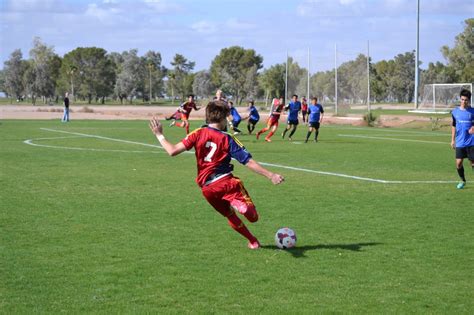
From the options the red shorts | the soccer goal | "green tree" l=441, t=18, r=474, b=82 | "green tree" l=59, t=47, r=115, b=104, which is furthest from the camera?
"green tree" l=59, t=47, r=115, b=104

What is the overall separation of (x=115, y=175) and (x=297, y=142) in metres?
14.7

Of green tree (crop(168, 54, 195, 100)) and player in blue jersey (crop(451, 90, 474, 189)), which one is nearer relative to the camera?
player in blue jersey (crop(451, 90, 474, 189))

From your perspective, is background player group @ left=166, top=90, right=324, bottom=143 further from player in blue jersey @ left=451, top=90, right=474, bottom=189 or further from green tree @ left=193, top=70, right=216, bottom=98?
green tree @ left=193, top=70, right=216, bottom=98

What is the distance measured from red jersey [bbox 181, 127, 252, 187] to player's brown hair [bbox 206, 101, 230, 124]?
0.36ft

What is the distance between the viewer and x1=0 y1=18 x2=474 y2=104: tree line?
109625mm

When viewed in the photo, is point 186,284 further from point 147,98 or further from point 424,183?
point 147,98

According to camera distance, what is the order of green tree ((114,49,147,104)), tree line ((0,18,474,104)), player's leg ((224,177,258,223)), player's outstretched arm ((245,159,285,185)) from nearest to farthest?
player's outstretched arm ((245,159,285,185)) → player's leg ((224,177,258,223)) → tree line ((0,18,474,104)) → green tree ((114,49,147,104))

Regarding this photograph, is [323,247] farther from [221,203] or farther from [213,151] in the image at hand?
[213,151]

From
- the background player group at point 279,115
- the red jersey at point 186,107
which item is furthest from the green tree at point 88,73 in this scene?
the red jersey at point 186,107

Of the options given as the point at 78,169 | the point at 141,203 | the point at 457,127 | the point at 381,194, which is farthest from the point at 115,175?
the point at 457,127

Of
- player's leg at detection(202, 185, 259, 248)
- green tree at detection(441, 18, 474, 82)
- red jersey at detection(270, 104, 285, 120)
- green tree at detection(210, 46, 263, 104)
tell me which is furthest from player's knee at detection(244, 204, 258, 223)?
green tree at detection(210, 46, 263, 104)

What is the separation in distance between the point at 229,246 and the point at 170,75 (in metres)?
146

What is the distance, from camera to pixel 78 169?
18125 mm

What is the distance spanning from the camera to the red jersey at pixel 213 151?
328 inches
